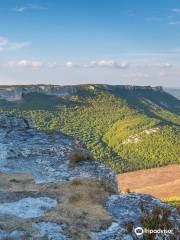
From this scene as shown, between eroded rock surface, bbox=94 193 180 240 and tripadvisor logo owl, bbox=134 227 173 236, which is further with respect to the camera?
tripadvisor logo owl, bbox=134 227 173 236

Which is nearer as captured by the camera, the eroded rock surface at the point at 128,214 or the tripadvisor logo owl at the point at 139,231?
the eroded rock surface at the point at 128,214

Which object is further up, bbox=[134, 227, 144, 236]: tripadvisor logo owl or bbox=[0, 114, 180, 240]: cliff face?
bbox=[0, 114, 180, 240]: cliff face

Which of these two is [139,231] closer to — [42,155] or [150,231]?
[150,231]

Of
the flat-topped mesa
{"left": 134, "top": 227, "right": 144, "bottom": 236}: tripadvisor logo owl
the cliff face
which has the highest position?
the flat-topped mesa

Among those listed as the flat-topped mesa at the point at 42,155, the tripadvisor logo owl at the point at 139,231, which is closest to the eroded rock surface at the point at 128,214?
the tripadvisor logo owl at the point at 139,231

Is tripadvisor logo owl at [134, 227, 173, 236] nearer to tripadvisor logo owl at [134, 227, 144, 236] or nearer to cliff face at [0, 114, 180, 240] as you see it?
tripadvisor logo owl at [134, 227, 144, 236]

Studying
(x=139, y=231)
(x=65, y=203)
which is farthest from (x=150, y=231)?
(x=65, y=203)

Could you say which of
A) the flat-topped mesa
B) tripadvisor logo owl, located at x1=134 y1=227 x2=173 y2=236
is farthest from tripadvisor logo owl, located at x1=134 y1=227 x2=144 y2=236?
the flat-topped mesa

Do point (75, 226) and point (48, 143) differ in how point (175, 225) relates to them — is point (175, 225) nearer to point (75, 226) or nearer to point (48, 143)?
point (75, 226)

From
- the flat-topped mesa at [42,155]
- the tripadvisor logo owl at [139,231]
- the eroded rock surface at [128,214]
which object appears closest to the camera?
the eroded rock surface at [128,214]

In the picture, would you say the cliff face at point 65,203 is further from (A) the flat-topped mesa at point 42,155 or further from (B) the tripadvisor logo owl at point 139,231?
(B) the tripadvisor logo owl at point 139,231
